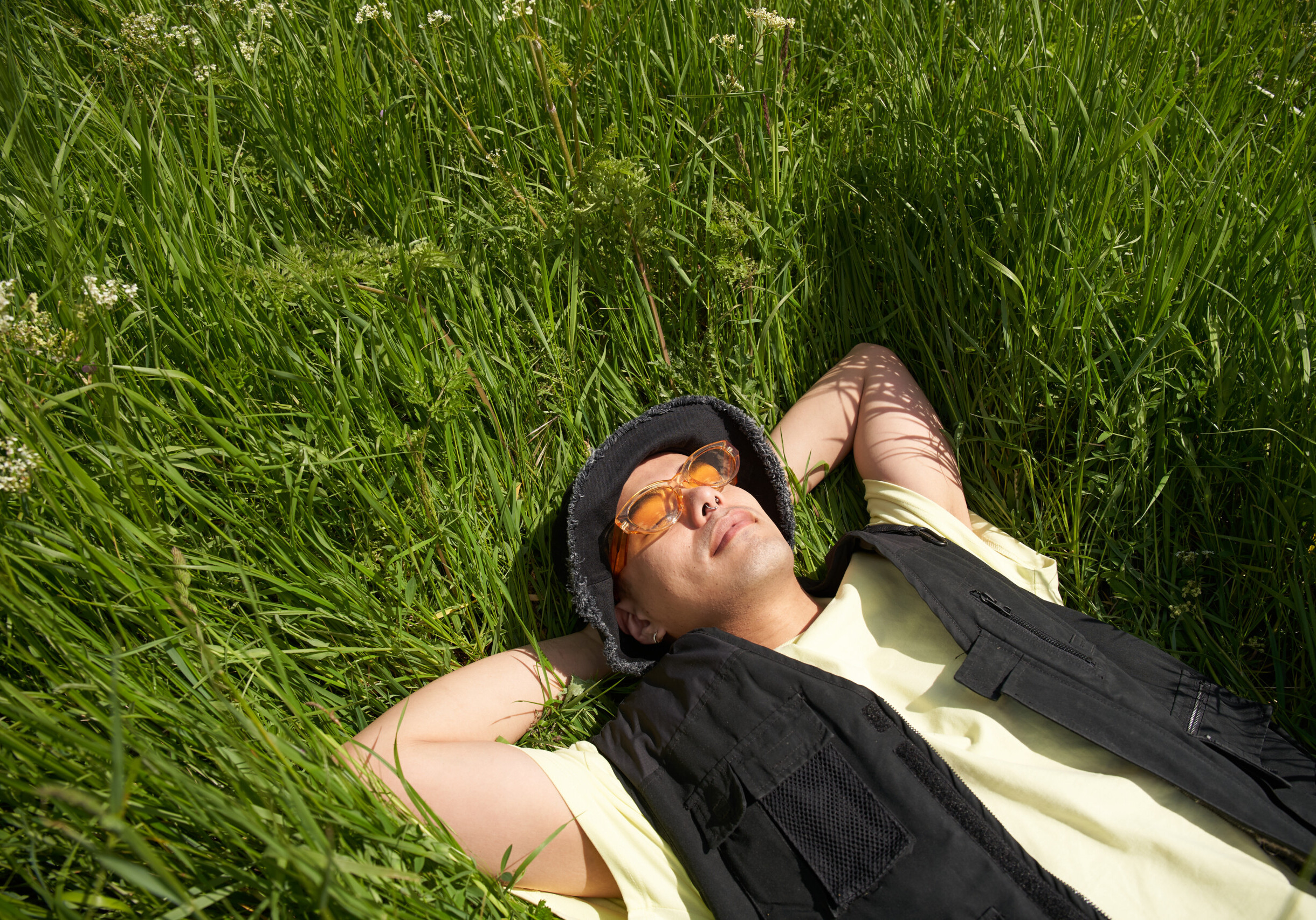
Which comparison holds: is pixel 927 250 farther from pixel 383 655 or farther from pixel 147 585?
pixel 147 585

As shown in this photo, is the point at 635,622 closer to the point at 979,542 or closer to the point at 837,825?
the point at 837,825

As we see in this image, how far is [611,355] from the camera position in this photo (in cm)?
304

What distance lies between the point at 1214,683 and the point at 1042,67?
82.8 inches

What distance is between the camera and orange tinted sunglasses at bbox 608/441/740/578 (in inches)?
96.8

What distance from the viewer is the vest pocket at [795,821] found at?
187 centimetres

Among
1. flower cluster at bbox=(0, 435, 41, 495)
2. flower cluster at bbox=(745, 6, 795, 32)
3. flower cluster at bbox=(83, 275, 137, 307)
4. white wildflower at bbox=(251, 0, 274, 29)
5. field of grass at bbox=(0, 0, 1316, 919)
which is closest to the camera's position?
flower cluster at bbox=(0, 435, 41, 495)

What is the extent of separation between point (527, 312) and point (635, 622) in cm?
127

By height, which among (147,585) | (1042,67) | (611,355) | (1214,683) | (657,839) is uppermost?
(1042,67)

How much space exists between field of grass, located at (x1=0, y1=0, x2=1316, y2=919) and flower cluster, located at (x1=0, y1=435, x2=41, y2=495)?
0.6 inches

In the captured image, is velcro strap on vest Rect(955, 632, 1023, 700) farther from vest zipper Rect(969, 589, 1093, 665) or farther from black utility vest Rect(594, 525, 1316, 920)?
vest zipper Rect(969, 589, 1093, 665)

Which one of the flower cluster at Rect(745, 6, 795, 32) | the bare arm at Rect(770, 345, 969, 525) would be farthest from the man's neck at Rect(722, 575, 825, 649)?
the flower cluster at Rect(745, 6, 795, 32)

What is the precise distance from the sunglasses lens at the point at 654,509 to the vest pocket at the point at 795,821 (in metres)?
0.70


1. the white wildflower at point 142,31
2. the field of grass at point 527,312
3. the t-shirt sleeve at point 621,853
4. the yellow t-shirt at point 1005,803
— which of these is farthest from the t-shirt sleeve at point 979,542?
the white wildflower at point 142,31

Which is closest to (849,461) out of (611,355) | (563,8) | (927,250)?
(927,250)
